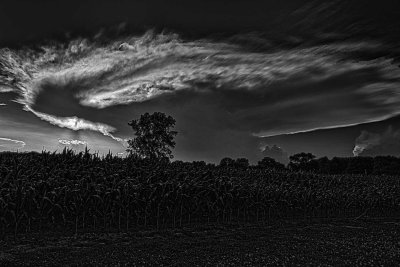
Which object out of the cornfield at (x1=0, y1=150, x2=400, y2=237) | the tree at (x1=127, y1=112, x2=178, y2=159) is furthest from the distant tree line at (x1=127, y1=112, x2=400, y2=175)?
the cornfield at (x1=0, y1=150, x2=400, y2=237)

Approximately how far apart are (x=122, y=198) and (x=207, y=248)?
672 cm

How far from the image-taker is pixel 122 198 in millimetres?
19750

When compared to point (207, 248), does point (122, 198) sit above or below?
Result: above

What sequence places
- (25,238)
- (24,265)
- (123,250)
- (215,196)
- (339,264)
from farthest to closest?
(215,196)
(25,238)
(123,250)
(339,264)
(24,265)

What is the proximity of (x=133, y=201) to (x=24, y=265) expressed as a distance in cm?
795

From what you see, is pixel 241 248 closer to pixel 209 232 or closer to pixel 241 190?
pixel 209 232

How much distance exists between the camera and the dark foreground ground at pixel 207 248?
12.8m

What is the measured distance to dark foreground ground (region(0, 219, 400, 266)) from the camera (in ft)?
42.0

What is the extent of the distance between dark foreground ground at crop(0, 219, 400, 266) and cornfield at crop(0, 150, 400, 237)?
5.72ft

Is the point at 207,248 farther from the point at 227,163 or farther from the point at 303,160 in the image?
the point at 303,160

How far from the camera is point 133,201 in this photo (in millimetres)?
19594

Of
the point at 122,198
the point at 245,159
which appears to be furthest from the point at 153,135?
A: the point at 122,198

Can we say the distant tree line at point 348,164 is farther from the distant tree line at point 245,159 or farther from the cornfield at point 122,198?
the cornfield at point 122,198

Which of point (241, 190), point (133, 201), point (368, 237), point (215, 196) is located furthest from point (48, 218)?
point (368, 237)
